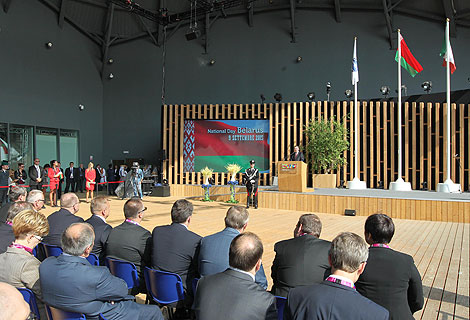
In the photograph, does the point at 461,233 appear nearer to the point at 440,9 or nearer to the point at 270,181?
the point at 270,181

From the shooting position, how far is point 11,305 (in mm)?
1032

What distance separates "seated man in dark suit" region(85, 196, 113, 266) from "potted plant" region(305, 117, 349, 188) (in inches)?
408

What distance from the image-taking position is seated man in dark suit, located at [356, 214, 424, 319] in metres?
2.12

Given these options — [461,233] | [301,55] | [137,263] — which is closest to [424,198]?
[461,233]

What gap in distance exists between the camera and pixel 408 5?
15.4 m

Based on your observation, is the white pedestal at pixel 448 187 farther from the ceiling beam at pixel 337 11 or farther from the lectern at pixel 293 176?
the ceiling beam at pixel 337 11

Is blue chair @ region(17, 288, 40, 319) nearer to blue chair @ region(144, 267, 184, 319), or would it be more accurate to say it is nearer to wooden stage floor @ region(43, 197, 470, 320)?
blue chair @ region(144, 267, 184, 319)

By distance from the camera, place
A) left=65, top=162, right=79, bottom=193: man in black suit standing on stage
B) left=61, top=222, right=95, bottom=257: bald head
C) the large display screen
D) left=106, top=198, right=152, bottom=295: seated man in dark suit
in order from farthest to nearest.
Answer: left=65, top=162, right=79, bottom=193: man in black suit standing on stage → the large display screen → left=106, top=198, right=152, bottom=295: seated man in dark suit → left=61, top=222, right=95, bottom=257: bald head

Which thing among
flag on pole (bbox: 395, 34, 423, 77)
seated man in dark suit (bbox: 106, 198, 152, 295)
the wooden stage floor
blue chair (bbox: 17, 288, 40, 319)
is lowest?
the wooden stage floor

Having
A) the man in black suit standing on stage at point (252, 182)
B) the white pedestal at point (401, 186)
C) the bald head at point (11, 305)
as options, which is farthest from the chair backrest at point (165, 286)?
the white pedestal at point (401, 186)

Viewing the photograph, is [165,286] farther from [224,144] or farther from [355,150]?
[224,144]

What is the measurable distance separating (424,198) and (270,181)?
20.4 ft

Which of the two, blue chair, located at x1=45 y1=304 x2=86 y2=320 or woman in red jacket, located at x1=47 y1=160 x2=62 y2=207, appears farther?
woman in red jacket, located at x1=47 y1=160 x2=62 y2=207

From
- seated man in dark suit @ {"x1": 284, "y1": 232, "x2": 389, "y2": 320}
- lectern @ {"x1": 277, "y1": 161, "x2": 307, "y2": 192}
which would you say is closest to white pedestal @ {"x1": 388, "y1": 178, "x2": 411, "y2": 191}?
lectern @ {"x1": 277, "y1": 161, "x2": 307, "y2": 192}
